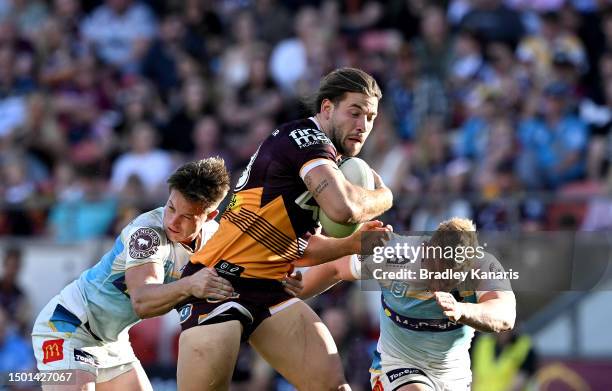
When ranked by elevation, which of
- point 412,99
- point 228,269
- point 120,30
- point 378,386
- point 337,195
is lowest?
point 378,386

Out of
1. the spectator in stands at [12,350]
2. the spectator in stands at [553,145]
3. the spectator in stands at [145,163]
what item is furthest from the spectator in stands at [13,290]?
the spectator in stands at [553,145]

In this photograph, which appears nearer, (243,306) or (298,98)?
(243,306)

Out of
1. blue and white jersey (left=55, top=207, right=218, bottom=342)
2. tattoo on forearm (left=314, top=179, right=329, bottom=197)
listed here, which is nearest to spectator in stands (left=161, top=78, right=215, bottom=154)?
blue and white jersey (left=55, top=207, right=218, bottom=342)

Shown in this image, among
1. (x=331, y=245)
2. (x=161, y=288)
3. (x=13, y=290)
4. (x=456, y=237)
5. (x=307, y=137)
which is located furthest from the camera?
(x=13, y=290)

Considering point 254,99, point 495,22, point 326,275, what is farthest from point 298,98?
point 326,275

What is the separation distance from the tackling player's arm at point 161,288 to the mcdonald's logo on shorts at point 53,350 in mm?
819

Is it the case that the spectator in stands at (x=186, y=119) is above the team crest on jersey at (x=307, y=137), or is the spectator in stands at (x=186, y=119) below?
above

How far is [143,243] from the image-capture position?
8141mm

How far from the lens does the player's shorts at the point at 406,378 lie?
28.2 feet

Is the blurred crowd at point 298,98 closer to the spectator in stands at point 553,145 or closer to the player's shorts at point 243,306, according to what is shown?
the spectator in stands at point 553,145

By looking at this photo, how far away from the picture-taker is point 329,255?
811cm

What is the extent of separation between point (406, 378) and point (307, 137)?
6.56ft

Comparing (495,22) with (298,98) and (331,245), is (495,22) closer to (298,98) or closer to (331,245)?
(298,98)

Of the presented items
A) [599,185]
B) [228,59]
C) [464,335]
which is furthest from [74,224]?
[464,335]
